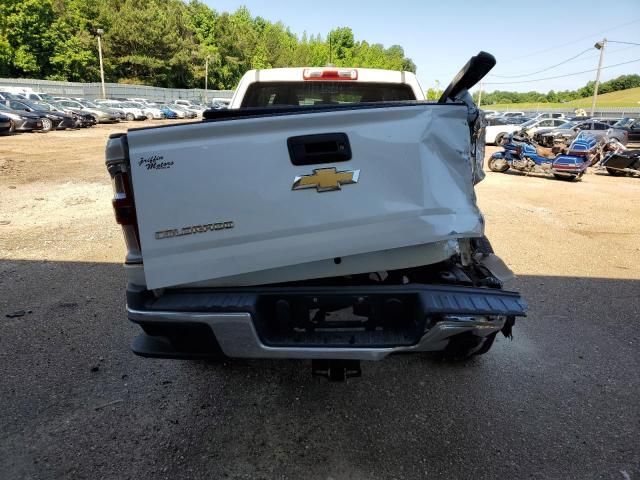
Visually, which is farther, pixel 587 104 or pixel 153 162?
pixel 587 104

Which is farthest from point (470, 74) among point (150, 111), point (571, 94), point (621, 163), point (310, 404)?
point (571, 94)

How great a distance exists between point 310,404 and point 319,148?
64.9 inches

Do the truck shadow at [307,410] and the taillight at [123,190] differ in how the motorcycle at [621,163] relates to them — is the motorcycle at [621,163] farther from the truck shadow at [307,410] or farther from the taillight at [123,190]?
the taillight at [123,190]

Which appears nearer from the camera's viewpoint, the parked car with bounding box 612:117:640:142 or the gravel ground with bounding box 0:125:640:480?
the gravel ground with bounding box 0:125:640:480

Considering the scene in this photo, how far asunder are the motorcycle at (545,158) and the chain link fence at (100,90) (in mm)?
38648

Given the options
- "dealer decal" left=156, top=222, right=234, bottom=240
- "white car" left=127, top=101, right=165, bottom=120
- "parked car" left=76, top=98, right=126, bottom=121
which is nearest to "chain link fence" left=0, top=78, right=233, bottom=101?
"parked car" left=76, top=98, right=126, bottom=121

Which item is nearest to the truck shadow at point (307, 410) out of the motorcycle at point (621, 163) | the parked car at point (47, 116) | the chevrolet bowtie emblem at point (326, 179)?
the chevrolet bowtie emblem at point (326, 179)

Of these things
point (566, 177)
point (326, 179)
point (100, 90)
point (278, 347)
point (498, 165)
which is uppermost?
point (100, 90)

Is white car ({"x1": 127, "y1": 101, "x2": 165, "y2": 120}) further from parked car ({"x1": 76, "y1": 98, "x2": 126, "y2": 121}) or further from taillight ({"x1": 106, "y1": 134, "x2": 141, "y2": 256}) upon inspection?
taillight ({"x1": 106, "y1": 134, "x2": 141, "y2": 256})

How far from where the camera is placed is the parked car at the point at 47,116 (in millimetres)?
22969

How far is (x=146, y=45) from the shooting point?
6238cm

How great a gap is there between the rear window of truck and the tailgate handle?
200 centimetres

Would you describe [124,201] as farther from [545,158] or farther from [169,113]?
[169,113]

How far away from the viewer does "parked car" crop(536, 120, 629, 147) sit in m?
22.4
